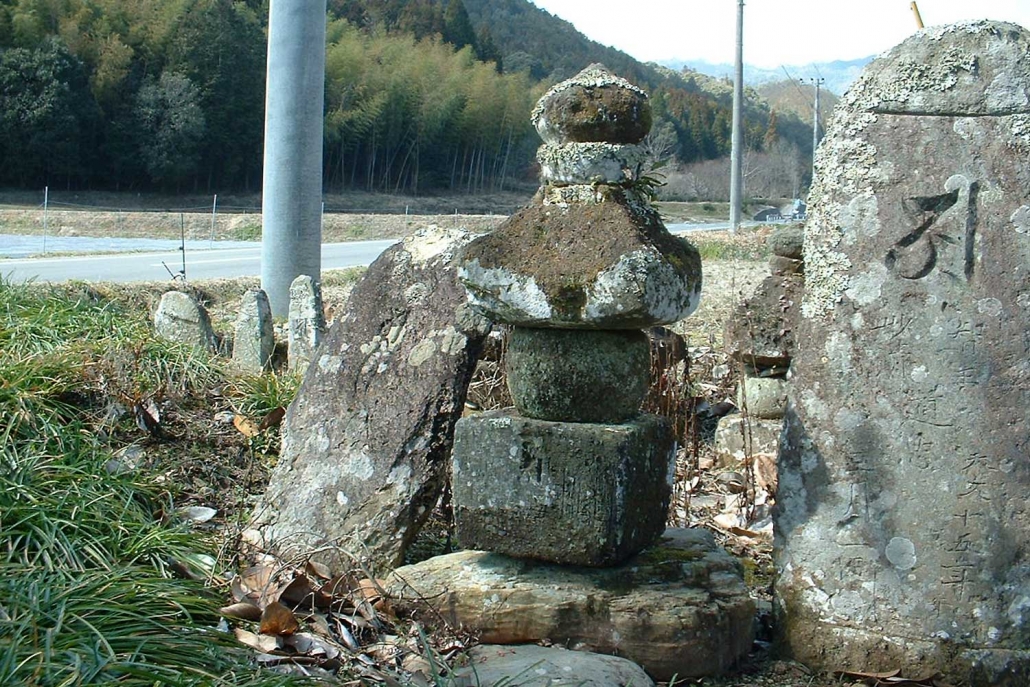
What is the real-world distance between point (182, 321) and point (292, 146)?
6.79 feet

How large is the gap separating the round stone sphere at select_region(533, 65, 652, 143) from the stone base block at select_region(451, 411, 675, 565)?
0.86m

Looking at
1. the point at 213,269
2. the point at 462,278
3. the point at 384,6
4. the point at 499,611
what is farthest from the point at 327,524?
the point at 384,6

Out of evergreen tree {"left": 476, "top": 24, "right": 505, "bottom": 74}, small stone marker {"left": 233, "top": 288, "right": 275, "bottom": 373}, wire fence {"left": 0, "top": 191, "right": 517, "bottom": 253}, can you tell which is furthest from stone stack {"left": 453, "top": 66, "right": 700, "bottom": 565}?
evergreen tree {"left": 476, "top": 24, "right": 505, "bottom": 74}

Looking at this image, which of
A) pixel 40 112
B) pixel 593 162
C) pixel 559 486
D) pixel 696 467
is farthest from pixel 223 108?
pixel 559 486

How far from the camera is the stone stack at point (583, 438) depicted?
310cm

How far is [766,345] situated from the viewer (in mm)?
5922

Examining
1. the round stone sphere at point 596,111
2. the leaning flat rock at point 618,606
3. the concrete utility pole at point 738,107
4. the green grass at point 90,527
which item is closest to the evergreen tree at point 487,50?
the concrete utility pole at point 738,107

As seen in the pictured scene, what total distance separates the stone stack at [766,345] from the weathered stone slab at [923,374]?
247 centimetres

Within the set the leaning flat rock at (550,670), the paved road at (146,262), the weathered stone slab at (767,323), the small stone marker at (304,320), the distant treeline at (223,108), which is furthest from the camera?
the distant treeline at (223,108)

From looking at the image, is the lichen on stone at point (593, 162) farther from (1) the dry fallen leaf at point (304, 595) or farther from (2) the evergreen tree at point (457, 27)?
(2) the evergreen tree at point (457, 27)

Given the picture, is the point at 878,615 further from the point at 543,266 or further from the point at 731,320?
the point at 731,320

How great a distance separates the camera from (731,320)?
5953mm

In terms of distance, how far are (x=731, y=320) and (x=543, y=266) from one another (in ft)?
10.0

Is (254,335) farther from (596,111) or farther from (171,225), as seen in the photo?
(171,225)
